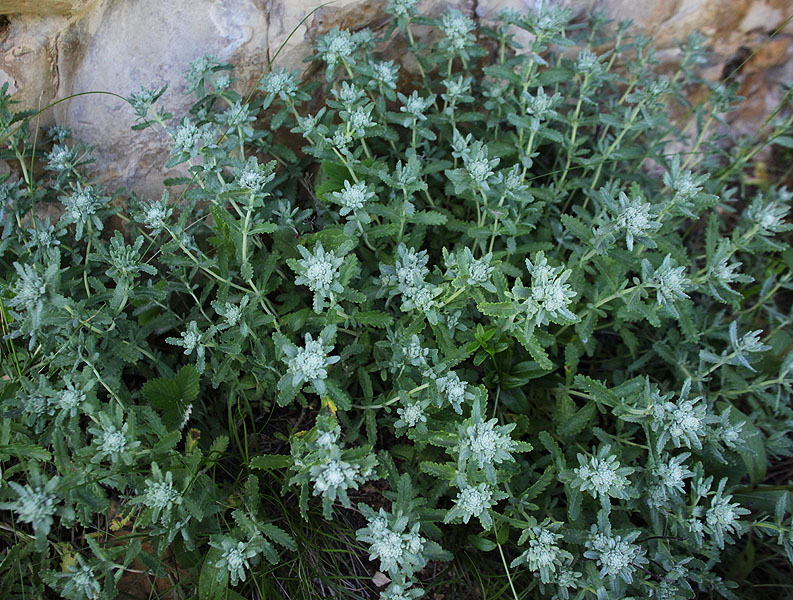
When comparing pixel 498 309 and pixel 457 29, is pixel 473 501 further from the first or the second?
pixel 457 29

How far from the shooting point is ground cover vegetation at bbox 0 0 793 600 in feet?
7.96

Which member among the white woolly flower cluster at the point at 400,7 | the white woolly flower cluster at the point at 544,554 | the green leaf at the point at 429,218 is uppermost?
the white woolly flower cluster at the point at 400,7

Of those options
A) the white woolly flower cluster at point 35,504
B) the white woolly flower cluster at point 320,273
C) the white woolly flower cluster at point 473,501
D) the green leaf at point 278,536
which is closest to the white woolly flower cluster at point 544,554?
the white woolly flower cluster at point 473,501

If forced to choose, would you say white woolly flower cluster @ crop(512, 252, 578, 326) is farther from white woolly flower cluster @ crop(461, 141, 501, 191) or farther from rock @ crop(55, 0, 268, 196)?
rock @ crop(55, 0, 268, 196)

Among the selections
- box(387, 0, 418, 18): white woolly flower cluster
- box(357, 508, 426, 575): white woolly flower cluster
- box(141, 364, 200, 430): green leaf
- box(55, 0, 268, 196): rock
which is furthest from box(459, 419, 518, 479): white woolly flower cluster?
box(55, 0, 268, 196): rock

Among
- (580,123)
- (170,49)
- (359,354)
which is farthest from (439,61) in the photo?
(359,354)

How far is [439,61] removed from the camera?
3.22 meters

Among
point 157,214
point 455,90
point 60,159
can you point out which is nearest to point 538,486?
point 455,90

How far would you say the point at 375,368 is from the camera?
9.53 ft

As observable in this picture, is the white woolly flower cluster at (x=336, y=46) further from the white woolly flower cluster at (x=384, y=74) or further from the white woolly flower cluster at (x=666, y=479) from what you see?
the white woolly flower cluster at (x=666, y=479)

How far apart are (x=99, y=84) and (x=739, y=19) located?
3.99 meters

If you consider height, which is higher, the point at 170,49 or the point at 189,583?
the point at 170,49

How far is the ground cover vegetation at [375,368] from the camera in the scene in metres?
2.43

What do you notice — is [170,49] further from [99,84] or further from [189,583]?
[189,583]
